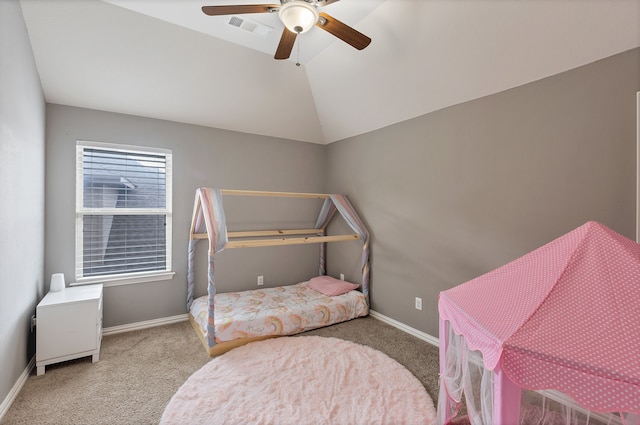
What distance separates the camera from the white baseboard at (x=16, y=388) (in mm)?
1815

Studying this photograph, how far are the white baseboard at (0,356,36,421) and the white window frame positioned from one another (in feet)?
2.52

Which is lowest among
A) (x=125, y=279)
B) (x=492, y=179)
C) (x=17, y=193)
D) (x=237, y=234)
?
(x=125, y=279)

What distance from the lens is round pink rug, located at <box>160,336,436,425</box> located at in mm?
1785

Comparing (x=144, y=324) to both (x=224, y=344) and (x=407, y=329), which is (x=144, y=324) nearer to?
(x=224, y=344)

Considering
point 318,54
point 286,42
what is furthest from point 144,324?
point 318,54

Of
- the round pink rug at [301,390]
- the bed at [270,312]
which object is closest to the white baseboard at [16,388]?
the round pink rug at [301,390]

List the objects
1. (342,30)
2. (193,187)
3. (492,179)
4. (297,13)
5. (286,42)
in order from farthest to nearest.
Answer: (193,187)
(492,179)
(286,42)
(342,30)
(297,13)

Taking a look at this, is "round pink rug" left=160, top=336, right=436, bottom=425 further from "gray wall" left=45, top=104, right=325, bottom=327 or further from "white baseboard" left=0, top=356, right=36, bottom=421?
"gray wall" left=45, top=104, right=325, bottom=327

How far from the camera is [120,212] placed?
10.2 ft

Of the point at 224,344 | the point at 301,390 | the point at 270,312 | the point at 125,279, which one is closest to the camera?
the point at 301,390

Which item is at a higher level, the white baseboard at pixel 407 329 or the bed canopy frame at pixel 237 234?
the bed canopy frame at pixel 237 234

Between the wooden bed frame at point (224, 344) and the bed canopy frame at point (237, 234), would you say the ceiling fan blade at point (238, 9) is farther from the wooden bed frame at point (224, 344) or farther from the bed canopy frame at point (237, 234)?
the wooden bed frame at point (224, 344)

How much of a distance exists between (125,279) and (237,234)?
4.12 feet

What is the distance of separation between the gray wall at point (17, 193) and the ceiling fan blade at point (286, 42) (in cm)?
168
